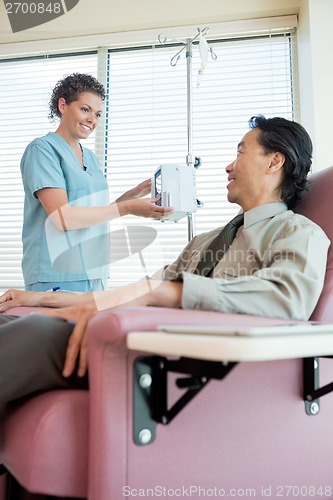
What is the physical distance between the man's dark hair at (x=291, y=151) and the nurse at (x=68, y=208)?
0.54m

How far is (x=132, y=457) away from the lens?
0.82m

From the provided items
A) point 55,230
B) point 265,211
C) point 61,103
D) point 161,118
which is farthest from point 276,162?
point 161,118

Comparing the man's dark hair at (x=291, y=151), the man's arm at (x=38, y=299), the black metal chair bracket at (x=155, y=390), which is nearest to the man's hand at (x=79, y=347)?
the black metal chair bracket at (x=155, y=390)

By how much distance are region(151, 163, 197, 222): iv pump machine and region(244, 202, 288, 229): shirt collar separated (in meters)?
0.54

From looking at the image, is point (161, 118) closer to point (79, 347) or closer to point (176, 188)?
point (176, 188)

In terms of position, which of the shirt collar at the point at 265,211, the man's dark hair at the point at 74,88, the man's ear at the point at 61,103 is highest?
the man's dark hair at the point at 74,88

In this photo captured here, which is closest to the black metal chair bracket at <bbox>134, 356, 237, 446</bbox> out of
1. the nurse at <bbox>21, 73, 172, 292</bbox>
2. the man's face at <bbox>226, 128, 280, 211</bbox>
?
the man's face at <bbox>226, 128, 280, 211</bbox>

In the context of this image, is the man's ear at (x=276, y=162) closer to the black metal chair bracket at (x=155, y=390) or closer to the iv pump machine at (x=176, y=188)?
the iv pump machine at (x=176, y=188)

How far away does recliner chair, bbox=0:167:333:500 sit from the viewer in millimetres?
798

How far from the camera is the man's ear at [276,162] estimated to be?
148 cm

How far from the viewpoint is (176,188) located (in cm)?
197

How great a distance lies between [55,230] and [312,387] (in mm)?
1201

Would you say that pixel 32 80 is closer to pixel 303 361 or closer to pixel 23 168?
pixel 23 168

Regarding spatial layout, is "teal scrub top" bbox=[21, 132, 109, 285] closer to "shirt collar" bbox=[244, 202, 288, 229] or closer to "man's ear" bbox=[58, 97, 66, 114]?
"man's ear" bbox=[58, 97, 66, 114]
